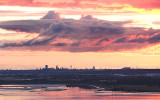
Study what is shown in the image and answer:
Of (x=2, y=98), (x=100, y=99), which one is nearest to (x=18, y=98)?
→ (x=2, y=98)

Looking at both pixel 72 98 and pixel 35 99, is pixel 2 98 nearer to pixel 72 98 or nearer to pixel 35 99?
pixel 35 99

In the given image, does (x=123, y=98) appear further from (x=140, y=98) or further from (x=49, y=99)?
(x=49, y=99)

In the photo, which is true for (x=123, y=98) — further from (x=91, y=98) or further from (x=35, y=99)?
(x=35, y=99)

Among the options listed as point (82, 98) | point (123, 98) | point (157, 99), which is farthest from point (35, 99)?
point (157, 99)

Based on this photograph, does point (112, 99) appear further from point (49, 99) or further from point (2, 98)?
point (2, 98)

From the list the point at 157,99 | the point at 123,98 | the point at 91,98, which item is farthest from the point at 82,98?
the point at 157,99

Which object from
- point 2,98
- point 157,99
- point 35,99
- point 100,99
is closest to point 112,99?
point 100,99
